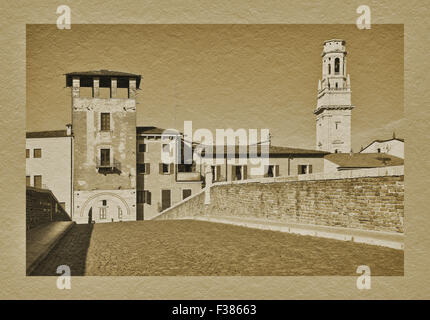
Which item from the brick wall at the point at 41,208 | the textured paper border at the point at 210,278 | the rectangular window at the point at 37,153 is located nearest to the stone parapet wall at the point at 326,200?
the textured paper border at the point at 210,278

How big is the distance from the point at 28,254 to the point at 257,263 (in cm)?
370

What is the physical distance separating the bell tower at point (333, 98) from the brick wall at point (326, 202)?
114cm

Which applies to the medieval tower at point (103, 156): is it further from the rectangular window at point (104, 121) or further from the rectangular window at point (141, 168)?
the rectangular window at point (141, 168)

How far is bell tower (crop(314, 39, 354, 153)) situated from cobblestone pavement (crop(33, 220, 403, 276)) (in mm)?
2095

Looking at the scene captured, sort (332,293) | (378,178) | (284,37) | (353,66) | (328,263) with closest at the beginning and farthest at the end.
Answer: (332,293) < (328,263) < (284,37) < (353,66) < (378,178)

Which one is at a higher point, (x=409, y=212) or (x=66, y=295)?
(x=409, y=212)

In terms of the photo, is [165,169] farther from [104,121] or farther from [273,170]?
[104,121]

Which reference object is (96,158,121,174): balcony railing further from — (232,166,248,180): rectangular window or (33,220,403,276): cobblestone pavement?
(232,166,248,180): rectangular window

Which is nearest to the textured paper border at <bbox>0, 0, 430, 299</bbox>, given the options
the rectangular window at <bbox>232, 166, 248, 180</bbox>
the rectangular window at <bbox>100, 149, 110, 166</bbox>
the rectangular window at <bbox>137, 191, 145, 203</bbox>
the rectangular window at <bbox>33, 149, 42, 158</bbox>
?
the rectangular window at <bbox>33, 149, 42, 158</bbox>

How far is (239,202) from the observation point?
44.7 feet

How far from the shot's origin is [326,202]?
8602mm

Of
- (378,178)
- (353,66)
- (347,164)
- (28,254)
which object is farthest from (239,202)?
(28,254)

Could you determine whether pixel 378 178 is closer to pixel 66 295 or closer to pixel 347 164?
pixel 347 164

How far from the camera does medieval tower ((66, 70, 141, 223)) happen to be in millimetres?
12406
